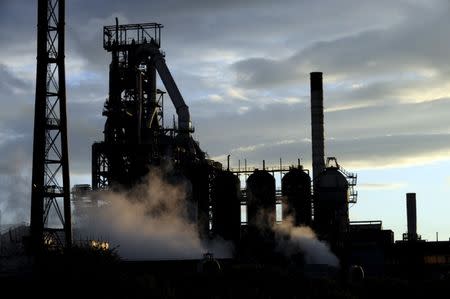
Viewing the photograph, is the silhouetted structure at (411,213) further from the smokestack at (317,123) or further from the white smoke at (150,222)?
the white smoke at (150,222)

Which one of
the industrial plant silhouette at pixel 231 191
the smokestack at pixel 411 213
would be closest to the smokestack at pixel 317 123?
the industrial plant silhouette at pixel 231 191

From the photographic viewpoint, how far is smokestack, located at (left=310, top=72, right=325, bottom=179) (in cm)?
10269

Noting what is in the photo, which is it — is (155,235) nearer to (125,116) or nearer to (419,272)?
(125,116)

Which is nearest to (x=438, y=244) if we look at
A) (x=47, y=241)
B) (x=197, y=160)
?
(x=197, y=160)

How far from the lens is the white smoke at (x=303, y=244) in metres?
92.8

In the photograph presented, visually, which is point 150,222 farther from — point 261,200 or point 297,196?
point 297,196

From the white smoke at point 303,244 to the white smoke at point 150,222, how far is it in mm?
7450

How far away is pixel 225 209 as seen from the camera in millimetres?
97500

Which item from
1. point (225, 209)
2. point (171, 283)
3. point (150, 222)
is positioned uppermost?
point (225, 209)

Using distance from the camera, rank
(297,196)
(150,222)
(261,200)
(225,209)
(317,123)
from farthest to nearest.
Result: (317,123)
(297,196)
(261,200)
(225,209)
(150,222)

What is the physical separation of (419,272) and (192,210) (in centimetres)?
2875

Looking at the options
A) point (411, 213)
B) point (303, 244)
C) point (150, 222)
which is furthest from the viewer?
point (411, 213)

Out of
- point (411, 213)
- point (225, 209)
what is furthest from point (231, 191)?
point (411, 213)

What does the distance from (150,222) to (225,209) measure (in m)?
10.8
